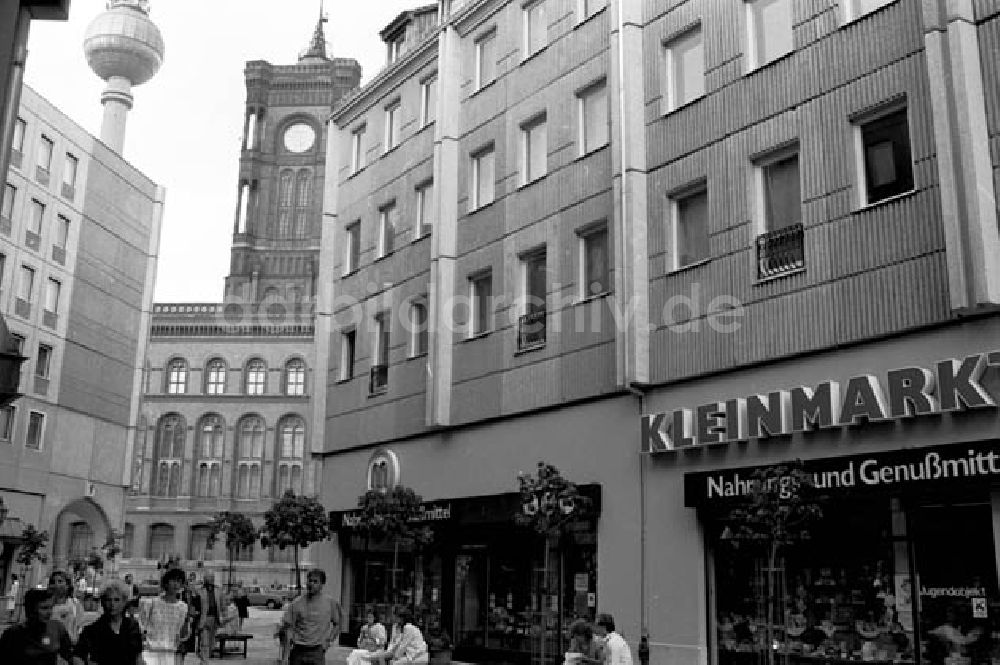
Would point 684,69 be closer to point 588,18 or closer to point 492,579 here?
point 588,18

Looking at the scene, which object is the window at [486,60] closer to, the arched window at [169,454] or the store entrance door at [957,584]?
the store entrance door at [957,584]

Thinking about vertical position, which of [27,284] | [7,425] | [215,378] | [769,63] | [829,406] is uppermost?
[215,378]

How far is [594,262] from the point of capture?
21.1 metres

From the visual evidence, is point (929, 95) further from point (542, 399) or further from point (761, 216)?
point (542, 399)

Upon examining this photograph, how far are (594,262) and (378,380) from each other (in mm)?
9009

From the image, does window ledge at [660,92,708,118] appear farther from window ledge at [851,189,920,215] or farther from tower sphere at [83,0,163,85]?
tower sphere at [83,0,163,85]

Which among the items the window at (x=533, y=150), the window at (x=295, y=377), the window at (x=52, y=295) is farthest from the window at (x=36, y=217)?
the window at (x=295, y=377)

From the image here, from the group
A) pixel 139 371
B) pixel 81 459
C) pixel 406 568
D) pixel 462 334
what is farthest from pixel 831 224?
pixel 139 371

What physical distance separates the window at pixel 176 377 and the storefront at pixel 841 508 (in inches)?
2764

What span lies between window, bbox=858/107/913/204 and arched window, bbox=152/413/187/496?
73.2 metres

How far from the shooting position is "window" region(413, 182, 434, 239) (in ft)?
88.5

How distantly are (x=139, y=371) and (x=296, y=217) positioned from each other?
58518mm

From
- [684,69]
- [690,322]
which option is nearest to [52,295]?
[684,69]

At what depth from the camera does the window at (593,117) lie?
2133 centimetres
